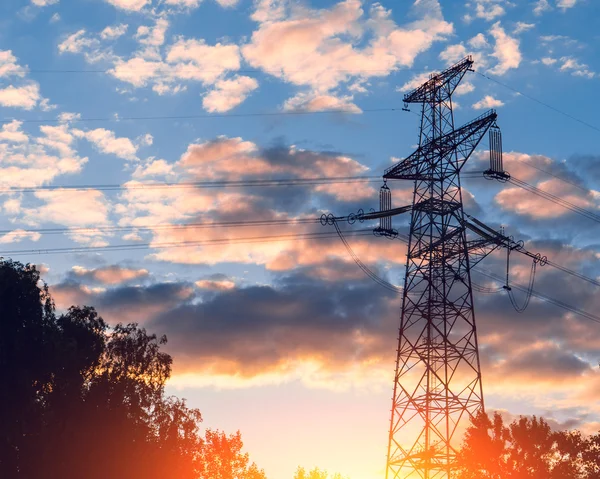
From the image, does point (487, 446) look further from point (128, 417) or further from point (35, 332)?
point (35, 332)

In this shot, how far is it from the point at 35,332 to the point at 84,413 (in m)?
8.02

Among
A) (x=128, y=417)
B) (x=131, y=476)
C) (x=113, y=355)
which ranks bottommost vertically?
(x=131, y=476)

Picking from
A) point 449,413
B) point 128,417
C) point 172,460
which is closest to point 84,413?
point 128,417

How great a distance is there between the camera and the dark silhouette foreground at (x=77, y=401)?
2899 inches

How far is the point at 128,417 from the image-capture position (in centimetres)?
7862

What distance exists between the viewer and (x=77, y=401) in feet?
255

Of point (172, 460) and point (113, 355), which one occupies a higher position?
point (113, 355)

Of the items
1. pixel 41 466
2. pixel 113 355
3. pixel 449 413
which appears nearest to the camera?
pixel 449 413

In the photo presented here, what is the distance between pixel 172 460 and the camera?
79.0m

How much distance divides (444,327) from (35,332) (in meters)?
35.4

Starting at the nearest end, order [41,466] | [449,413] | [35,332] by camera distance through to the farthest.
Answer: [449,413], [41,466], [35,332]

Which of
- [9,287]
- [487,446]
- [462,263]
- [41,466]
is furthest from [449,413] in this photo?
[9,287]

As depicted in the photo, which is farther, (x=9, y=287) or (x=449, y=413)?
(x=9, y=287)

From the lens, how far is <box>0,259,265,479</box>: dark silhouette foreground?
242 ft
